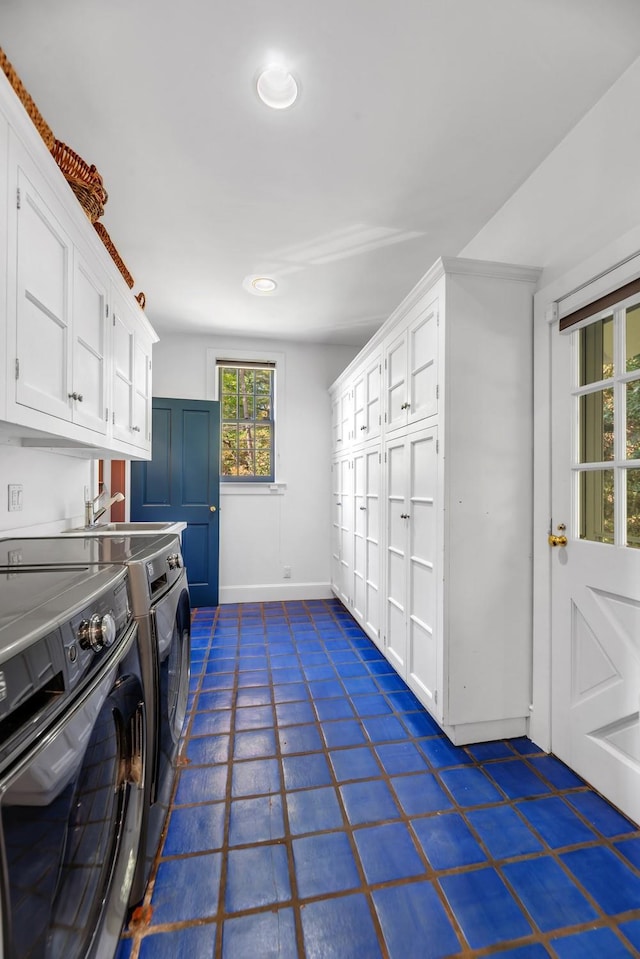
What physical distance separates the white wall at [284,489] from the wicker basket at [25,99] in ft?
9.38

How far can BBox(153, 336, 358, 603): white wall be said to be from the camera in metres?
4.25

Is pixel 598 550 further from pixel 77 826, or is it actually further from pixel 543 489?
pixel 77 826

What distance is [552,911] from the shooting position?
46.5 inches

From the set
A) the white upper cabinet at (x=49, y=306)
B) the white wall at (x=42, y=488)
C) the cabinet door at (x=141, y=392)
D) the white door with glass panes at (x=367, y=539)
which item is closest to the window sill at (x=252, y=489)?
the white door with glass panes at (x=367, y=539)

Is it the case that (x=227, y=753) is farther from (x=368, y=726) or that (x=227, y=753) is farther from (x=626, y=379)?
(x=626, y=379)

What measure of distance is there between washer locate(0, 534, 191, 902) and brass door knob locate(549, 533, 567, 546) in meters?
1.51

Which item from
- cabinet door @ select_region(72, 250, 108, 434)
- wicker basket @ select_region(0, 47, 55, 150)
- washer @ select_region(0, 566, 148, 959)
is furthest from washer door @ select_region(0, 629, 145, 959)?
wicker basket @ select_region(0, 47, 55, 150)

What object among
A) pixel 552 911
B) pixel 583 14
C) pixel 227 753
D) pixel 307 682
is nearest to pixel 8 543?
pixel 227 753

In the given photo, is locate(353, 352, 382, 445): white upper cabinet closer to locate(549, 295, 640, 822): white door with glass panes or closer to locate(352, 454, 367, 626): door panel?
locate(352, 454, 367, 626): door panel

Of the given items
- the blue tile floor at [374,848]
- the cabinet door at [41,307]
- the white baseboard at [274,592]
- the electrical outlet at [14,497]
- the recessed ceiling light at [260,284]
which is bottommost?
the blue tile floor at [374,848]

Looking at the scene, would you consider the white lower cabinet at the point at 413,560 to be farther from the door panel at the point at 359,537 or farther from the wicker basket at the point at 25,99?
the wicker basket at the point at 25,99

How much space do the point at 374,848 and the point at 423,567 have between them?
1128 mm

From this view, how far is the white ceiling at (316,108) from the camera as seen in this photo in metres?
1.37

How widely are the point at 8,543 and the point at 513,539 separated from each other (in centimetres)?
203
